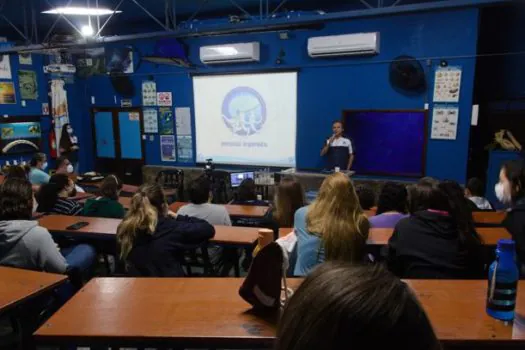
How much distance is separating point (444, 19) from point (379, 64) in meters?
1.06

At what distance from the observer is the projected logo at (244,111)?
7.41 meters

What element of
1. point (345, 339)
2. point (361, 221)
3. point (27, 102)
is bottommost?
point (361, 221)

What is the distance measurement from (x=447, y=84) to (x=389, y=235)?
3.94 meters

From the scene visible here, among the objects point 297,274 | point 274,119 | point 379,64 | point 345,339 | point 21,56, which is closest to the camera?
point 345,339

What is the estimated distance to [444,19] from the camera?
5.79 metres

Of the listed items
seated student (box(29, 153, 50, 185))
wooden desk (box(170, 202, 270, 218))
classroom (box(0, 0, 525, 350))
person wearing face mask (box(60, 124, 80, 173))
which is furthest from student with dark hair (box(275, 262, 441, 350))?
person wearing face mask (box(60, 124, 80, 173))

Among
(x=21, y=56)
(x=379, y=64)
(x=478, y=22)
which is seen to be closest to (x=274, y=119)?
(x=379, y=64)

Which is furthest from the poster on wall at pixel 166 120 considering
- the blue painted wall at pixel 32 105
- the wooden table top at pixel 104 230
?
the wooden table top at pixel 104 230

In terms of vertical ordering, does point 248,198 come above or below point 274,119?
below

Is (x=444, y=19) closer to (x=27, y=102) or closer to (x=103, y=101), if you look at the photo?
(x=103, y=101)

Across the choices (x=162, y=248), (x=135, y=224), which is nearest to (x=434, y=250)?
(x=162, y=248)

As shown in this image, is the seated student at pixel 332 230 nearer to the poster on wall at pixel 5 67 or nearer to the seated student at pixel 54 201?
the seated student at pixel 54 201

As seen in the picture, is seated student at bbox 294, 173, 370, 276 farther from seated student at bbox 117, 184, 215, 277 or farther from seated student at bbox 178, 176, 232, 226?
seated student at bbox 178, 176, 232, 226

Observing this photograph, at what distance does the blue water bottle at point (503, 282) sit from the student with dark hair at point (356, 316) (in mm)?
1105
